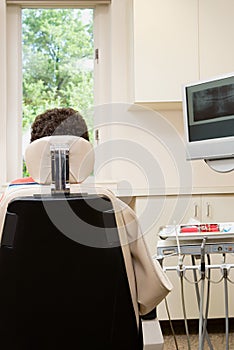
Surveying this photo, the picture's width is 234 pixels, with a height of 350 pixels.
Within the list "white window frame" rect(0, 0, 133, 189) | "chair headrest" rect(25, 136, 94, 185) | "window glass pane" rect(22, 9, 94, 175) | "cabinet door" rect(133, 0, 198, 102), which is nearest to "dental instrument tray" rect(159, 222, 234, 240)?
"chair headrest" rect(25, 136, 94, 185)

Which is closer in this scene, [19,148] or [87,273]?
[87,273]

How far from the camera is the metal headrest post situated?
145 cm

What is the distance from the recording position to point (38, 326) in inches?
56.1

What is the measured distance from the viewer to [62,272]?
142cm

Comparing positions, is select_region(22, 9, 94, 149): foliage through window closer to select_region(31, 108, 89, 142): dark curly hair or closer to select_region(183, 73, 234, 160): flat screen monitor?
select_region(183, 73, 234, 160): flat screen monitor

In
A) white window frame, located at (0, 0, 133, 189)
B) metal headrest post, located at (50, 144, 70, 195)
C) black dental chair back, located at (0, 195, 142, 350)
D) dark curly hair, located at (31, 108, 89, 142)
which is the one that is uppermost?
white window frame, located at (0, 0, 133, 189)

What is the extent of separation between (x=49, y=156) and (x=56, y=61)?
2.37 metres

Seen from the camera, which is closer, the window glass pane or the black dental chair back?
the black dental chair back

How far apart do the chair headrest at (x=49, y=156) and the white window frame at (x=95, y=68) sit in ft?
6.85

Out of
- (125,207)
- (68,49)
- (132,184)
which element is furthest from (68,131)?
(68,49)

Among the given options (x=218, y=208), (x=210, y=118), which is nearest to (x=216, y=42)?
(x=210, y=118)

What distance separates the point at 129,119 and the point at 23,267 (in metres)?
2.36

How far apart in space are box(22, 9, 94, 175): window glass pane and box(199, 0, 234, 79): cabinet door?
2.57 ft

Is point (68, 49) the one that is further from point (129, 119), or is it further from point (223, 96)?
point (223, 96)
